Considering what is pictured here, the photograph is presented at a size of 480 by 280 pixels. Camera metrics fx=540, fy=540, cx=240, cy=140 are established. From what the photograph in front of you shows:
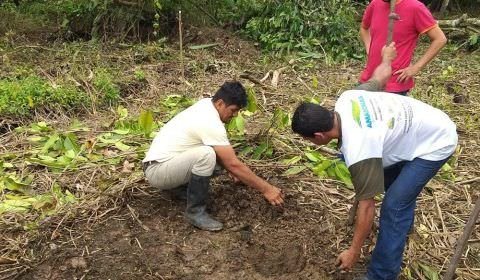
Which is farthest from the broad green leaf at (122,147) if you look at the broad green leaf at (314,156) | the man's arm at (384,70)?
the man's arm at (384,70)

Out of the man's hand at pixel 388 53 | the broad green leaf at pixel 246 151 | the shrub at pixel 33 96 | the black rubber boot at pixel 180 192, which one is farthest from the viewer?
the shrub at pixel 33 96

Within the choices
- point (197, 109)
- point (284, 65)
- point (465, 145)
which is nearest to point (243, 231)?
point (197, 109)

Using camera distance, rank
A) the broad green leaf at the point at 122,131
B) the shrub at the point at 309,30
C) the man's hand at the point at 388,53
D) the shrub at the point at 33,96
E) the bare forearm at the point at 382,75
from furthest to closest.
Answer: the shrub at the point at 309,30
the shrub at the point at 33,96
the broad green leaf at the point at 122,131
the man's hand at the point at 388,53
the bare forearm at the point at 382,75

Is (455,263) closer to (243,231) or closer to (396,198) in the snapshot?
(396,198)

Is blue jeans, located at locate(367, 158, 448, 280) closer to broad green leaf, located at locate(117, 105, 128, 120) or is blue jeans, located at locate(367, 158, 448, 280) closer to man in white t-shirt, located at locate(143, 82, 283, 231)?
man in white t-shirt, located at locate(143, 82, 283, 231)

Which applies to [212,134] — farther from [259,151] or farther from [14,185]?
[14,185]

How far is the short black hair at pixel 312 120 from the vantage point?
7.86 feet

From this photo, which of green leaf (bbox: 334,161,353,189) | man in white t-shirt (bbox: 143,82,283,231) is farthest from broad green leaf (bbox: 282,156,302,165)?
man in white t-shirt (bbox: 143,82,283,231)

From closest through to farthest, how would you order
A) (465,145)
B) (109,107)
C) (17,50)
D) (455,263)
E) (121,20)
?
(455,263) → (465,145) → (109,107) → (17,50) → (121,20)

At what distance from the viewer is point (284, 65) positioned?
21.3 ft

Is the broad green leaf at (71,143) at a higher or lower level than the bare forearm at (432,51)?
lower

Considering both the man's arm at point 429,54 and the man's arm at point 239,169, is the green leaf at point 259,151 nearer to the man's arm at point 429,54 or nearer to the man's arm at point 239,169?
the man's arm at point 239,169

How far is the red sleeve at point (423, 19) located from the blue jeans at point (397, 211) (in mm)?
1065

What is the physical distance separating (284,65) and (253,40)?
1.10 meters
